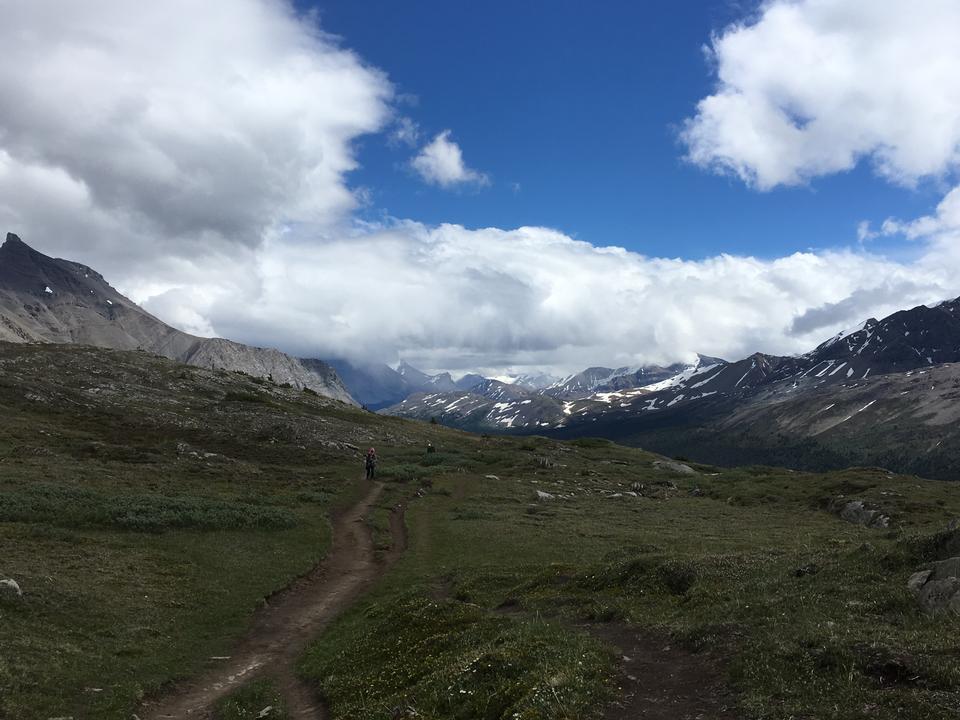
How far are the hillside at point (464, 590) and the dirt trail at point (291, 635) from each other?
0.35m

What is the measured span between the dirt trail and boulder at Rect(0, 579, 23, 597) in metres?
9.05

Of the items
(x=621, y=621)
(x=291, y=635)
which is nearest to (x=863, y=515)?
(x=621, y=621)

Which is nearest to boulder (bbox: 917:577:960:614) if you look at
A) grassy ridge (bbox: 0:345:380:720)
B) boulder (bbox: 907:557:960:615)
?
boulder (bbox: 907:557:960:615)

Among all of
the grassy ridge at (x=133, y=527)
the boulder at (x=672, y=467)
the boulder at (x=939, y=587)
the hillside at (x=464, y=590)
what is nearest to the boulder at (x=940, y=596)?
the boulder at (x=939, y=587)

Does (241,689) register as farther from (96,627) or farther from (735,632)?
(735,632)

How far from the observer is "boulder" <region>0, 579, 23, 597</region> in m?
24.4

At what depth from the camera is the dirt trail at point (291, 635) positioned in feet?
65.8

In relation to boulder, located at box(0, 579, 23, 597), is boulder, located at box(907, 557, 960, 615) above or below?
above

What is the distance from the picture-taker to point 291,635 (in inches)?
1075

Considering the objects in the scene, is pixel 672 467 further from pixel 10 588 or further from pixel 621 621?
pixel 10 588

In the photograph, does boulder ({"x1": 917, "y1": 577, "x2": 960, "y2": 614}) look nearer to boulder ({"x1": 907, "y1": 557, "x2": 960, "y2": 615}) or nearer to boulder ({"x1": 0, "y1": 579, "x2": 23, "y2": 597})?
boulder ({"x1": 907, "y1": 557, "x2": 960, "y2": 615})

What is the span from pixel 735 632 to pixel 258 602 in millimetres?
23763

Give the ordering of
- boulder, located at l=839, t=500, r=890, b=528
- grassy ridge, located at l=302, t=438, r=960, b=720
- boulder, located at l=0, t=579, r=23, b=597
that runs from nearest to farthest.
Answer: grassy ridge, located at l=302, t=438, r=960, b=720, boulder, located at l=0, t=579, r=23, b=597, boulder, located at l=839, t=500, r=890, b=528

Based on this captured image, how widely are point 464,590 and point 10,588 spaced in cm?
2017
